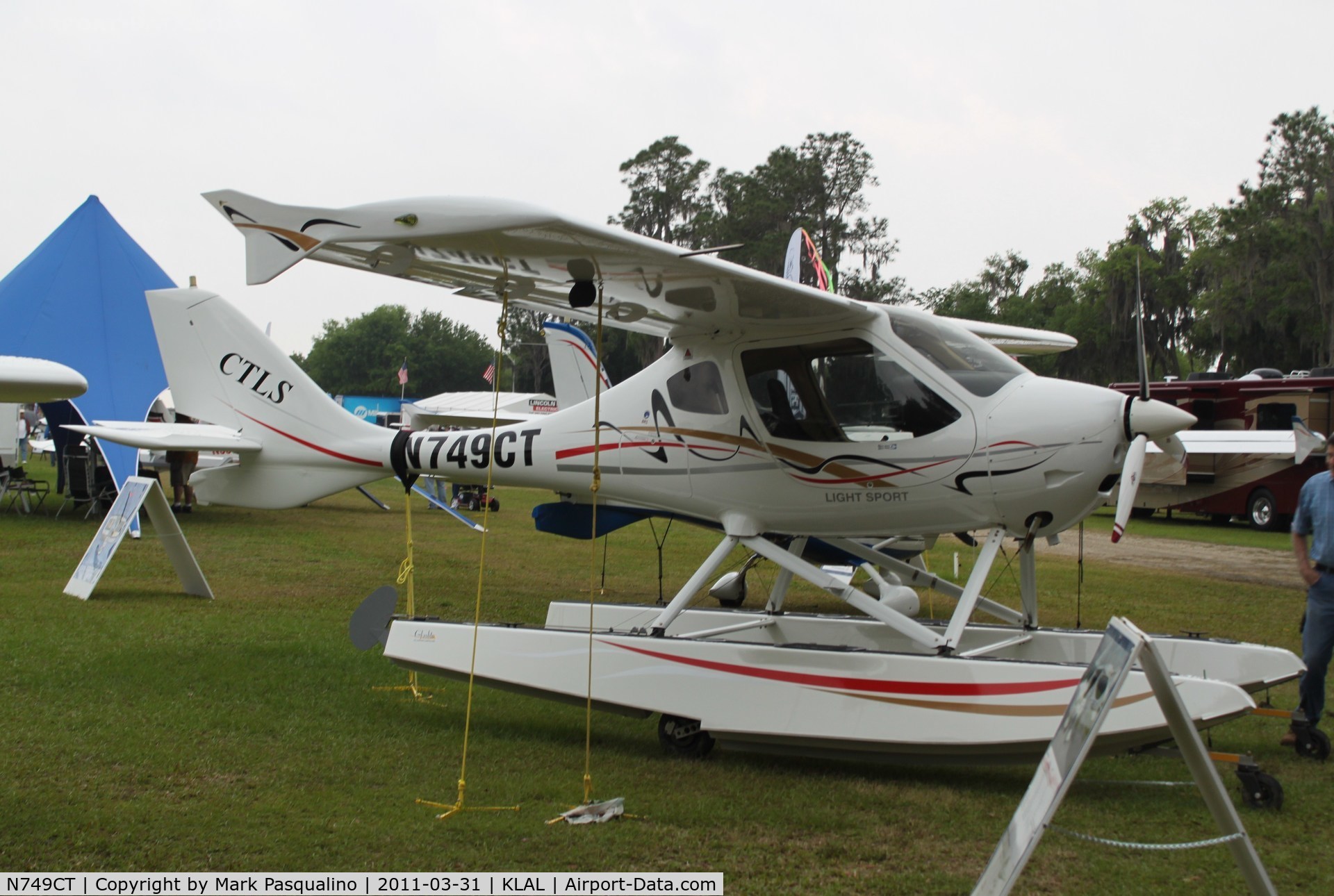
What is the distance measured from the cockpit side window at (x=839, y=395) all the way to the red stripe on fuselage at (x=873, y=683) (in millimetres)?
1539

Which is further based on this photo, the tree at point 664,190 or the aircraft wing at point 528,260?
the tree at point 664,190

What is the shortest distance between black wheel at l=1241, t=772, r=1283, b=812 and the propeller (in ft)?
4.31

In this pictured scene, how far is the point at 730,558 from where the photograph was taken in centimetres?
1434

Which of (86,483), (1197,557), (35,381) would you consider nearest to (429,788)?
(35,381)

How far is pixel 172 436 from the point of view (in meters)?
10.5

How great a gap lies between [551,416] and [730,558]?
7.03m

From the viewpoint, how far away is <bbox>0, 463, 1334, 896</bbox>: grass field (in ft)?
13.5

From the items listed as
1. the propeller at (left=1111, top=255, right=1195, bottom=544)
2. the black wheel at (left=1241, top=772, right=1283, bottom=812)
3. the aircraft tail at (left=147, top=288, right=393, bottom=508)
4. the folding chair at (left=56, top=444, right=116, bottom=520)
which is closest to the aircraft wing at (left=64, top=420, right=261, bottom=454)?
the aircraft tail at (left=147, top=288, right=393, bottom=508)

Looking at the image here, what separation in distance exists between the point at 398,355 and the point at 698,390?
105939mm

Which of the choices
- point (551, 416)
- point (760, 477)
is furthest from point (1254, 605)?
point (551, 416)

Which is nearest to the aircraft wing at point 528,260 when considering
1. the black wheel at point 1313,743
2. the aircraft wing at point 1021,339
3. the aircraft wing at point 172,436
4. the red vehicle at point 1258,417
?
the aircraft wing at point 1021,339

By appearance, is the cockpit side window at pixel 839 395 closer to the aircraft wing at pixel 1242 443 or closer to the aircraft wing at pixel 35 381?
the aircraft wing at pixel 35 381

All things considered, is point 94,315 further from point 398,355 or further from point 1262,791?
point 398,355

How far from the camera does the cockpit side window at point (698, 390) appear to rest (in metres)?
6.80
